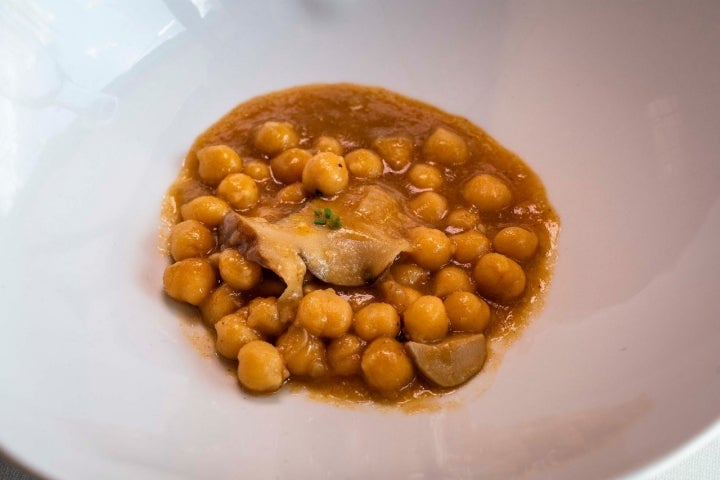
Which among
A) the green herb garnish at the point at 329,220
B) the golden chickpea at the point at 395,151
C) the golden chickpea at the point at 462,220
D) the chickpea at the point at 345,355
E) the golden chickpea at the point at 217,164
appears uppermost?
the golden chickpea at the point at 395,151

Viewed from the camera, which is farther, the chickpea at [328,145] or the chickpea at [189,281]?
the chickpea at [328,145]

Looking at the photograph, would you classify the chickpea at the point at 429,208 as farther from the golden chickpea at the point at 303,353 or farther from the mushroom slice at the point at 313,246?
the golden chickpea at the point at 303,353

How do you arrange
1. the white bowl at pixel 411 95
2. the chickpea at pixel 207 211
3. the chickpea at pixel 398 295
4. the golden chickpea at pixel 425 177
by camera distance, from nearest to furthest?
the white bowl at pixel 411 95 → the chickpea at pixel 398 295 → the chickpea at pixel 207 211 → the golden chickpea at pixel 425 177

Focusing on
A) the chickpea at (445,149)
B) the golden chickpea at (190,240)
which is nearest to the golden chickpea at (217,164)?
the golden chickpea at (190,240)

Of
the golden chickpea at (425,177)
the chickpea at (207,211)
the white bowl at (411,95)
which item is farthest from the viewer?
the golden chickpea at (425,177)

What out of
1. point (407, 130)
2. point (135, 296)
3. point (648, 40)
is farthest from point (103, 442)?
point (648, 40)

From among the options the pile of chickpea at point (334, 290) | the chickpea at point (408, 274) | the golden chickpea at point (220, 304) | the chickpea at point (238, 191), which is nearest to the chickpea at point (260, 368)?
the pile of chickpea at point (334, 290)

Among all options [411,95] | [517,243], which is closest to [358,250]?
[517,243]

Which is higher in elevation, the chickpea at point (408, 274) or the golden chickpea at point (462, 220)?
the golden chickpea at point (462, 220)
